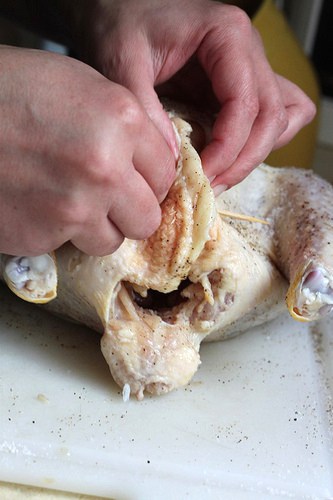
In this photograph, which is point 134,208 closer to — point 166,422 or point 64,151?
point 64,151

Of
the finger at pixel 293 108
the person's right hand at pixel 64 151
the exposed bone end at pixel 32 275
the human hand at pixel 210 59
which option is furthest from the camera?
the finger at pixel 293 108

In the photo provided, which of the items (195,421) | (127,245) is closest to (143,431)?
(195,421)

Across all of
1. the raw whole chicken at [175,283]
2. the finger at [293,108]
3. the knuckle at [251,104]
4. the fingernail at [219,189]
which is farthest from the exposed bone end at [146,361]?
the finger at [293,108]

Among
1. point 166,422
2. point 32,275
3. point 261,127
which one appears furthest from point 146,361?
point 261,127

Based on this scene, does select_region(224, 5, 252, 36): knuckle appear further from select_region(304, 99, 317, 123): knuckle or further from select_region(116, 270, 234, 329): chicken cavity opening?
select_region(116, 270, 234, 329): chicken cavity opening

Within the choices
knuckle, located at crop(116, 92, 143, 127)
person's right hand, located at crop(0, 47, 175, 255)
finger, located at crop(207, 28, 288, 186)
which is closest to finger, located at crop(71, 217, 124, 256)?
person's right hand, located at crop(0, 47, 175, 255)

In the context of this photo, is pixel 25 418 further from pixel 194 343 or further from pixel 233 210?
pixel 233 210

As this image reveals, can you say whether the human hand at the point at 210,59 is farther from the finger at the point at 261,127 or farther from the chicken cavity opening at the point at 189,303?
the chicken cavity opening at the point at 189,303
